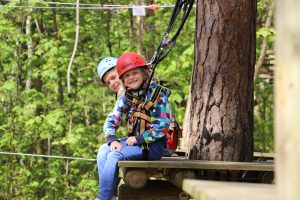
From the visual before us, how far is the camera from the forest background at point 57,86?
37.9 feet

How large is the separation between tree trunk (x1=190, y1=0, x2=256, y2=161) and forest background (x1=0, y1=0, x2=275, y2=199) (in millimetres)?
5967

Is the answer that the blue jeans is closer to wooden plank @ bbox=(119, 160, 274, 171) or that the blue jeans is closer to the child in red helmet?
the child in red helmet

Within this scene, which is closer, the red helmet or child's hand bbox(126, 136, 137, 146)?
child's hand bbox(126, 136, 137, 146)

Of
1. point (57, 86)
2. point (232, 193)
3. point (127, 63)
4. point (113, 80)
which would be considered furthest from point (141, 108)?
point (57, 86)

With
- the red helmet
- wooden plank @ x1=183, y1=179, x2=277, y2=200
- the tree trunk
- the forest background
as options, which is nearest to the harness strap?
the red helmet

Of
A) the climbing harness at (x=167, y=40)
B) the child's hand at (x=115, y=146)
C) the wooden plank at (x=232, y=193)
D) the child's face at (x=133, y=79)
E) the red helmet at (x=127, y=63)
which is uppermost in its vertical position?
the climbing harness at (x=167, y=40)

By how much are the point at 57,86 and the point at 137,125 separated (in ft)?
28.1

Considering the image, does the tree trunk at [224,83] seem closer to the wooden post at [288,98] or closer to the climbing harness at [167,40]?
the climbing harness at [167,40]

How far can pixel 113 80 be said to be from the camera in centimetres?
528

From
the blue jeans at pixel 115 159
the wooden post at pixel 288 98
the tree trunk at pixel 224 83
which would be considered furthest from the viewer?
the tree trunk at pixel 224 83

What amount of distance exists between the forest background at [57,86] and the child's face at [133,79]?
613 centimetres

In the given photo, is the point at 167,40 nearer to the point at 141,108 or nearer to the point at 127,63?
the point at 127,63

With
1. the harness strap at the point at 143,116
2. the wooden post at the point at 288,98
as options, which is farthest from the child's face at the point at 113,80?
the wooden post at the point at 288,98

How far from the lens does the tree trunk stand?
448cm
